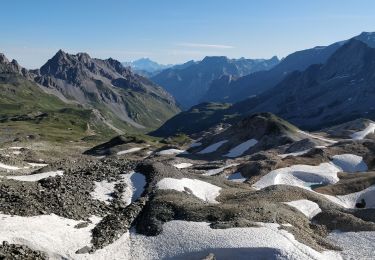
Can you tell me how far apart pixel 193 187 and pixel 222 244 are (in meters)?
20.2

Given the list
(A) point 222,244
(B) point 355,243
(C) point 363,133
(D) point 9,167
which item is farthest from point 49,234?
(C) point 363,133

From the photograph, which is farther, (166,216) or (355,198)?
(355,198)

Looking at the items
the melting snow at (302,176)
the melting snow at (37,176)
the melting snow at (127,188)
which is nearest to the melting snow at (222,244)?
the melting snow at (127,188)

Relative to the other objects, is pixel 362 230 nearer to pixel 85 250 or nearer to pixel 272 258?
pixel 272 258

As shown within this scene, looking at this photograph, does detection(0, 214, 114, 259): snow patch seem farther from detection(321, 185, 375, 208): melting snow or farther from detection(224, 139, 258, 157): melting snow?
detection(224, 139, 258, 157): melting snow

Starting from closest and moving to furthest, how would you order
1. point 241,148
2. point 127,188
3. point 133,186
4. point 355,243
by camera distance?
point 355,243, point 127,188, point 133,186, point 241,148

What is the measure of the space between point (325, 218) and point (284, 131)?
289 feet

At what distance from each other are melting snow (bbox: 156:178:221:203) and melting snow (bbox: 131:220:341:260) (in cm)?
1295

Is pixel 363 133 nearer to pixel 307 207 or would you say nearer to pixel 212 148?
pixel 212 148

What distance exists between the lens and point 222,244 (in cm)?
4203

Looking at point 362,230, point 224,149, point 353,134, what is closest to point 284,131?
point 224,149

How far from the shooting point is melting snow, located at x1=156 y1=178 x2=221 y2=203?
59.4 metres

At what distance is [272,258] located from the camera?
39688 mm

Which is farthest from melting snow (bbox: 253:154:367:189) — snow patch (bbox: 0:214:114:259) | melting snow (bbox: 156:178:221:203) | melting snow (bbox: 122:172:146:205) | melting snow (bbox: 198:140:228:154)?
melting snow (bbox: 198:140:228:154)
